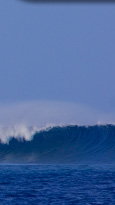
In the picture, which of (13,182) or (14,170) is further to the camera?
(14,170)

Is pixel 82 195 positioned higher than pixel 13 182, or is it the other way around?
pixel 13 182

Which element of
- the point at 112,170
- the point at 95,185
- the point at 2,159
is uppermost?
the point at 2,159

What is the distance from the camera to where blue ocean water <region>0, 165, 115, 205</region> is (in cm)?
1310

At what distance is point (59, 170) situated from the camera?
2078cm

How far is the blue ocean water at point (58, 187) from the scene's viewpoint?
1310 centimetres

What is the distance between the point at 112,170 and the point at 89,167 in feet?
2.83

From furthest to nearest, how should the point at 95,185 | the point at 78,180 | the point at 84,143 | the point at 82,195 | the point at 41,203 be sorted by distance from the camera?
the point at 84,143
the point at 78,180
the point at 95,185
the point at 82,195
the point at 41,203

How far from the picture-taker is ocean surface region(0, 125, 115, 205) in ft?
45.8

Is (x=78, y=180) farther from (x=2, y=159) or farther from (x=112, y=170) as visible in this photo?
(x=2, y=159)

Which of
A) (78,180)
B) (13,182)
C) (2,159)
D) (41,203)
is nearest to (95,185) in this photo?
(78,180)

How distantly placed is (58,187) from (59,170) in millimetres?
4219

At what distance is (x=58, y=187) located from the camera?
16562 mm

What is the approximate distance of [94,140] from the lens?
66.3 feet

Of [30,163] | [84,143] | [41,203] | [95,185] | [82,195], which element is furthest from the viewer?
[30,163]
